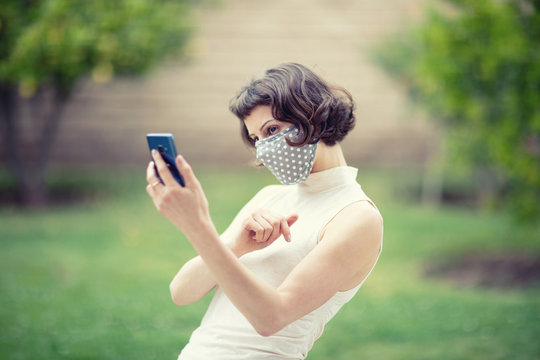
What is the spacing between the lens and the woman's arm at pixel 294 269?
1.33m

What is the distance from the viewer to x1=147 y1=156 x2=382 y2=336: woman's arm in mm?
1330

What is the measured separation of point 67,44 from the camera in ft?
25.0

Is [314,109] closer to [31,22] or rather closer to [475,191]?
[31,22]

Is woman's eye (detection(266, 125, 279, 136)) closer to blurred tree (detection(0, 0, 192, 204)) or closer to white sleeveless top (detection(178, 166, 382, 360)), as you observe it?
white sleeveless top (detection(178, 166, 382, 360))

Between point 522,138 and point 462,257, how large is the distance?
6.12 ft

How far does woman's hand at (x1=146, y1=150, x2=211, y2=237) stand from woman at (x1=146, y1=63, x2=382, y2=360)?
→ 0.51ft

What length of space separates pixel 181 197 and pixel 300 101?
54 centimetres

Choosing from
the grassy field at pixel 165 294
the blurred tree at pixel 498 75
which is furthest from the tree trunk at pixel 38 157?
the blurred tree at pixel 498 75

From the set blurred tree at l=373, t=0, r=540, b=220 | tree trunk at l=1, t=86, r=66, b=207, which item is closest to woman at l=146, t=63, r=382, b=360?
blurred tree at l=373, t=0, r=540, b=220

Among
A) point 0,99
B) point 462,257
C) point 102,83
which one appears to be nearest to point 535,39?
point 462,257

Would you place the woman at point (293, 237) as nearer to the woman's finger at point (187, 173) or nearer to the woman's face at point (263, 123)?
the woman's face at point (263, 123)

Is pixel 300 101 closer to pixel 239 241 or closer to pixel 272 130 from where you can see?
pixel 272 130

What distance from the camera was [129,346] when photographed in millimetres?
4676

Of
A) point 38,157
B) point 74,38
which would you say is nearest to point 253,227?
point 74,38
